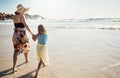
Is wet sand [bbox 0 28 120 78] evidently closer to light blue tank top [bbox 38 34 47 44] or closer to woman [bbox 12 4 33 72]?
woman [bbox 12 4 33 72]

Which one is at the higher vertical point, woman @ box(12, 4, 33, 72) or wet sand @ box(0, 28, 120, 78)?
woman @ box(12, 4, 33, 72)

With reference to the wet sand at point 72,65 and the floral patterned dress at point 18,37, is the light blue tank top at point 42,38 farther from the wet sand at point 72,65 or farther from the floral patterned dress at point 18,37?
the wet sand at point 72,65

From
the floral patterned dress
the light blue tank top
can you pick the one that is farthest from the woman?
the light blue tank top

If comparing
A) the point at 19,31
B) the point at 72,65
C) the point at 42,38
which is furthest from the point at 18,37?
the point at 72,65

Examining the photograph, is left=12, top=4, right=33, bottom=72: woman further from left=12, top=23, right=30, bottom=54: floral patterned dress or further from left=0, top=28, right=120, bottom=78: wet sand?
left=0, top=28, right=120, bottom=78: wet sand

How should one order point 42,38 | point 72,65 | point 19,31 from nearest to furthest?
point 42,38 → point 19,31 → point 72,65

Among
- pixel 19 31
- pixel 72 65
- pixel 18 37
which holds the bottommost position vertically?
pixel 72 65

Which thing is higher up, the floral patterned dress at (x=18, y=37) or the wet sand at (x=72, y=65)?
the floral patterned dress at (x=18, y=37)

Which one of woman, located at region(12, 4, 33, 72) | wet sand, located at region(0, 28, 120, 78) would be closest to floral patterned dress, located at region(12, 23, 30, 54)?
woman, located at region(12, 4, 33, 72)

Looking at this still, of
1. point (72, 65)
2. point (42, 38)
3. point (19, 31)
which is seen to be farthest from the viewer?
point (72, 65)

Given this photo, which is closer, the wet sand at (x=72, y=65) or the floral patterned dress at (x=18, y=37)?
the wet sand at (x=72, y=65)

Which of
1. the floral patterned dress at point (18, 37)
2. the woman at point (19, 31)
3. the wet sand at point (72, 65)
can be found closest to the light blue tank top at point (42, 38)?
the woman at point (19, 31)

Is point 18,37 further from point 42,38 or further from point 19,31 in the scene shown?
point 42,38

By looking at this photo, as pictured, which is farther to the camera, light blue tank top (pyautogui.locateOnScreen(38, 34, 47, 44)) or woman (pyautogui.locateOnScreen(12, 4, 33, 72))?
woman (pyautogui.locateOnScreen(12, 4, 33, 72))
